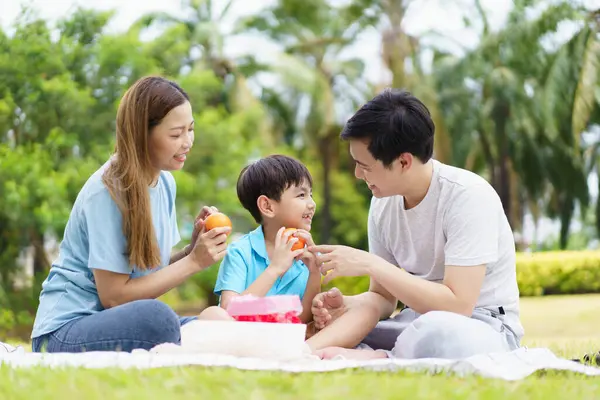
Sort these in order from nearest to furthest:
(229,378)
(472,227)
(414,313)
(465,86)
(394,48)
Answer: (229,378)
(472,227)
(414,313)
(394,48)
(465,86)

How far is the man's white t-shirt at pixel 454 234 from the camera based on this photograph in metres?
4.11

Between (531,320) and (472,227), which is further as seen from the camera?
(531,320)

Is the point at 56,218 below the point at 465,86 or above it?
below

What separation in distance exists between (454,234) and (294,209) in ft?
3.32

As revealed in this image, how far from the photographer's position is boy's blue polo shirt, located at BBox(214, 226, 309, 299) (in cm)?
467

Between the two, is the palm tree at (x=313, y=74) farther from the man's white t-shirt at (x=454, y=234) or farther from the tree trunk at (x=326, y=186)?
the man's white t-shirt at (x=454, y=234)

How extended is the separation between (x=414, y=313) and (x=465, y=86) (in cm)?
2376

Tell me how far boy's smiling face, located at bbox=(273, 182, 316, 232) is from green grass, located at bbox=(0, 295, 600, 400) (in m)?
1.30

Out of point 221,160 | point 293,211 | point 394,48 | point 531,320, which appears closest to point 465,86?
point 394,48

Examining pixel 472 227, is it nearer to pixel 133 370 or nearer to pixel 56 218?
pixel 133 370

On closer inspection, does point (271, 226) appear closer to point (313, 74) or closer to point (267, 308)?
point (267, 308)

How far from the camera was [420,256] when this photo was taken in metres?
4.46

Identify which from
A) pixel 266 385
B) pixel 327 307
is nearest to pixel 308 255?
pixel 327 307

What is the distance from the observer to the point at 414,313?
15.0 ft
